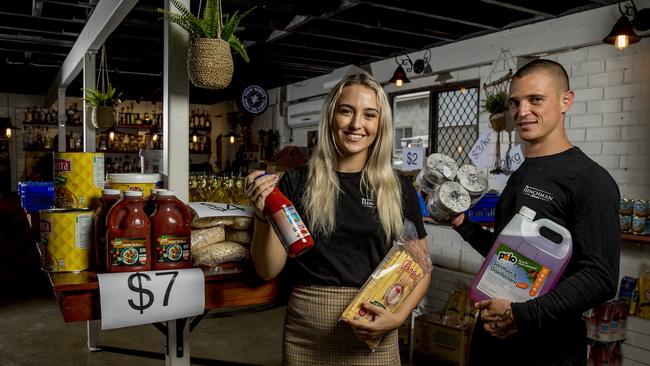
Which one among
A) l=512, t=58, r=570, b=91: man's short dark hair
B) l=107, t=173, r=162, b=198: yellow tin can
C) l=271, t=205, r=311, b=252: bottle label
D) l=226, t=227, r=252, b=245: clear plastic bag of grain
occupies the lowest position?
l=226, t=227, r=252, b=245: clear plastic bag of grain

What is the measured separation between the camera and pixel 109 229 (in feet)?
5.74

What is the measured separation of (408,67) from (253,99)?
8.07ft

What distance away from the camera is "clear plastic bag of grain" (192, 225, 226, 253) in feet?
6.56

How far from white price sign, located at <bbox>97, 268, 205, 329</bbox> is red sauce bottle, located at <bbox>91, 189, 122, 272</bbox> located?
0.56 feet

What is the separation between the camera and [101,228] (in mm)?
1891

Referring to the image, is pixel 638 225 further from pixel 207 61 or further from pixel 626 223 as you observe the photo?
pixel 207 61

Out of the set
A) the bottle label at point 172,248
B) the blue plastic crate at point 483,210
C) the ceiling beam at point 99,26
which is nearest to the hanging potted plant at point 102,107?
the ceiling beam at point 99,26

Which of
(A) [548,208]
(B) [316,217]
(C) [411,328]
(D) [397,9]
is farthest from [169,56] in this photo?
(C) [411,328]

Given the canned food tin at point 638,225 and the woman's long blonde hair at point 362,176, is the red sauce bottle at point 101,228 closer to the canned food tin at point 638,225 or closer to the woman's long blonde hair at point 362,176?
the woman's long blonde hair at point 362,176

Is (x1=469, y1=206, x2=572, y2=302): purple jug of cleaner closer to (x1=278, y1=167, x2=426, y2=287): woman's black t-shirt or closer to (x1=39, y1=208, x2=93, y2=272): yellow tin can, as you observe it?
(x1=278, y1=167, x2=426, y2=287): woman's black t-shirt

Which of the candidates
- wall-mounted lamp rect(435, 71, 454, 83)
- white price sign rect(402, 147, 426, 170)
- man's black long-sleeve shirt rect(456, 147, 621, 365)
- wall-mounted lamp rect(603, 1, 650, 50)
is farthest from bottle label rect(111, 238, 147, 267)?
white price sign rect(402, 147, 426, 170)

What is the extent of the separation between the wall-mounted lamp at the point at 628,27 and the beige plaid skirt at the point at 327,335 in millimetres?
2940

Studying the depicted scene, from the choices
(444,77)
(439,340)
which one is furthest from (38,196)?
(444,77)

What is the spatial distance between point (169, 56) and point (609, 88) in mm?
3422
